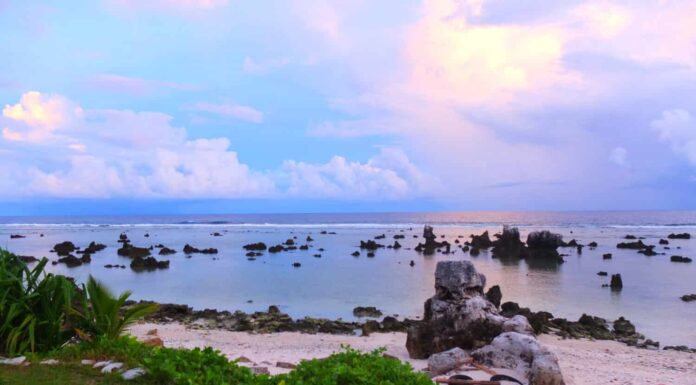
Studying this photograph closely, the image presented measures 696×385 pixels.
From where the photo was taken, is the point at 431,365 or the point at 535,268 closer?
the point at 431,365

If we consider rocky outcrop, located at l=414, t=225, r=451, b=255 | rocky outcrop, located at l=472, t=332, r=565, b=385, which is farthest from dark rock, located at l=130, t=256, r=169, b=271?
rocky outcrop, located at l=472, t=332, r=565, b=385

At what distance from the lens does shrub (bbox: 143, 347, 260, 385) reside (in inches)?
230

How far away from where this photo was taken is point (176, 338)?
13773 mm

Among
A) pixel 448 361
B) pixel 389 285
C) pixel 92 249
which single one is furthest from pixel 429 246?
pixel 448 361

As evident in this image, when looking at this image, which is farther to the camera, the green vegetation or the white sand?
the white sand

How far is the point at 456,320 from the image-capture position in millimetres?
10852

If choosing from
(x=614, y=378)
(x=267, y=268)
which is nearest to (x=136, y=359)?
(x=614, y=378)

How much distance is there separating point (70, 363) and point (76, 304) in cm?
190

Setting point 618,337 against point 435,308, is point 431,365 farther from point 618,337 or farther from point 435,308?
point 618,337

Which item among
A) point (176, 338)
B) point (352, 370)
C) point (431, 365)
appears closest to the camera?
point (352, 370)

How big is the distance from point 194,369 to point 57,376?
64.9 inches

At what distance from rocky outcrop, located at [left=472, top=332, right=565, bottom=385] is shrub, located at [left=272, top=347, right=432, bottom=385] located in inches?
125

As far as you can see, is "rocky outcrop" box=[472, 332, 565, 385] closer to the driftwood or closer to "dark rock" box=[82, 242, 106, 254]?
the driftwood

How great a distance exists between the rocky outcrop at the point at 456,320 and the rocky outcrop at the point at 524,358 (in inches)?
47.4
